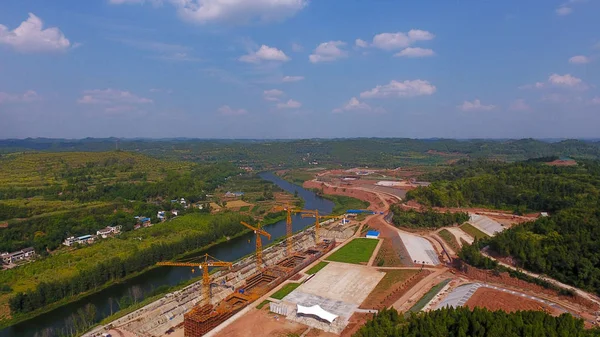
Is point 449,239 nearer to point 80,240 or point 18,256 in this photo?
point 80,240

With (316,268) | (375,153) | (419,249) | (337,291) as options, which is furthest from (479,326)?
(375,153)

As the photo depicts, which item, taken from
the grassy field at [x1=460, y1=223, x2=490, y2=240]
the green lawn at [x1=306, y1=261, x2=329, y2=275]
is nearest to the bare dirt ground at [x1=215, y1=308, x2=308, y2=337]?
the green lawn at [x1=306, y1=261, x2=329, y2=275]

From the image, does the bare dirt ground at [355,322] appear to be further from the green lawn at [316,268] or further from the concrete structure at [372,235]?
the concrete structure at [372,235]

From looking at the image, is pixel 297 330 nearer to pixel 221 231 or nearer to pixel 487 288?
pixel 487 288

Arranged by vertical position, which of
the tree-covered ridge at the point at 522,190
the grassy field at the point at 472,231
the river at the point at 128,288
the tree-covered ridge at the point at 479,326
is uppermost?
the tree-covered ridge at the point at 522,190

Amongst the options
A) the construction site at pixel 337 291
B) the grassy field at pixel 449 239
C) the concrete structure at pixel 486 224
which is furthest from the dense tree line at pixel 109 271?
the concrete structure at pixel 486 224
